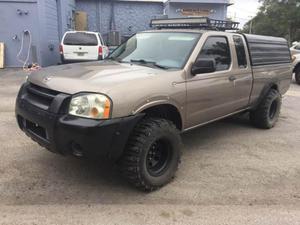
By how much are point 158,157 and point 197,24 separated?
2.44 meters

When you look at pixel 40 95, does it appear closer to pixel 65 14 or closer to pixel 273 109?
pixel 273 109

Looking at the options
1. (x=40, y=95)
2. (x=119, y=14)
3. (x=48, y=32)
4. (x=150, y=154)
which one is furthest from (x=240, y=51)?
(x=119, y=14)

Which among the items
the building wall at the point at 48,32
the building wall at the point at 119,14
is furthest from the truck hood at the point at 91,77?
the building wall at the point at 119,14

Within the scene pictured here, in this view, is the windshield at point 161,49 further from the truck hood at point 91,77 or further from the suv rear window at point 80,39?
the suv rear window at point 80,39

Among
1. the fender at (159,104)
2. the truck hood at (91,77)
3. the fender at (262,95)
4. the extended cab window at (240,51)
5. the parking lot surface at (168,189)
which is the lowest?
the parking lot surface at (168,189)

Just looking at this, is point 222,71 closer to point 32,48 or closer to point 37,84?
point 37,84

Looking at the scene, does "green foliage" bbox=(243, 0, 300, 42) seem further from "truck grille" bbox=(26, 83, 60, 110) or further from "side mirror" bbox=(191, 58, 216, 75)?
"truck grille" bbox=(26, 83, 60, 110)

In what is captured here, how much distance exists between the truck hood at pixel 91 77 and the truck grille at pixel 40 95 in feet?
0.17

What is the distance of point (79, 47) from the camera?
517 inches

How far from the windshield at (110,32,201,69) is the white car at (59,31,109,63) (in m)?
8.35

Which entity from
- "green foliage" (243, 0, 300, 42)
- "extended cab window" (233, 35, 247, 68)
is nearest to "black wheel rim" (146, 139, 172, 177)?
"extended cab window" (233, 35, 247, 68)

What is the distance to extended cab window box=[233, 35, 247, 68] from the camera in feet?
17.3

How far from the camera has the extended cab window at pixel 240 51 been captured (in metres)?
5.26

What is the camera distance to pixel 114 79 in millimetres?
3527
